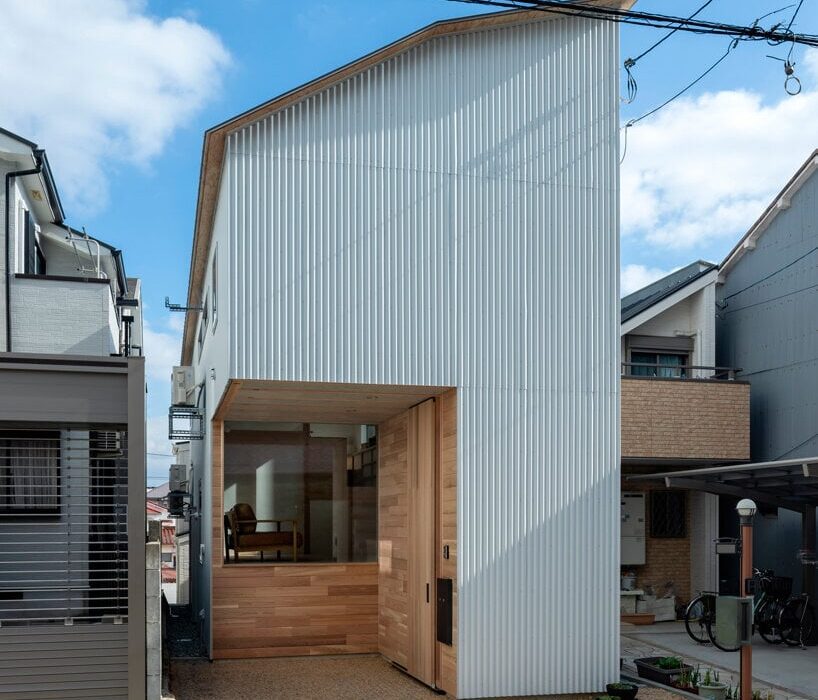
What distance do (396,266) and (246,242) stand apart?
148cm

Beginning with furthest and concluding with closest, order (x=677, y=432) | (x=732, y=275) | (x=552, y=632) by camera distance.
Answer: (x=732, y=275) → (x=677, y=432) → (x=552, y=632)

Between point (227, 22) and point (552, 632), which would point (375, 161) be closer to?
point (227, 22)

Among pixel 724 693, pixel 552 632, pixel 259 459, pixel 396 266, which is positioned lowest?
pixel 724 693

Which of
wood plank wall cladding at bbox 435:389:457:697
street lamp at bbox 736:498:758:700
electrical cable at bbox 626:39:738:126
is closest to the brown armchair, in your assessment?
wood plank wall cladding at bbox 435:389:457:697

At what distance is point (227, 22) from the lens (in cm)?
843

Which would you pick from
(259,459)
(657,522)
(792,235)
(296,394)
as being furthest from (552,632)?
(792,235)

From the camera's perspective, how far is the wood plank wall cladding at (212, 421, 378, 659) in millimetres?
11789

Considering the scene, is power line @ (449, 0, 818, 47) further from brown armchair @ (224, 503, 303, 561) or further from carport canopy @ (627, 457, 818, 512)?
brown armchair @ (224, 503, 303, 561)

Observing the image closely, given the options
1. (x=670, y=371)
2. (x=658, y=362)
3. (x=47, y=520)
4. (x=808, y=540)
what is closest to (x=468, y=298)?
(x=47, y=520)

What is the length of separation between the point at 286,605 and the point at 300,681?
5.08 feet

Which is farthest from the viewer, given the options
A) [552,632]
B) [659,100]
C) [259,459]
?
[259,459]

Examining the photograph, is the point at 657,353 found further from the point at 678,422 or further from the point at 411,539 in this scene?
the point at 411,539

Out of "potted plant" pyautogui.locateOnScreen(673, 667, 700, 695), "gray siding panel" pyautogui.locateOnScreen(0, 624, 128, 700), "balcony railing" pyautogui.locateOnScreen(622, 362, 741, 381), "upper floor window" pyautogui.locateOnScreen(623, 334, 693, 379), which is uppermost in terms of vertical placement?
"upper floor window" pyautogui.locateOnScreen(623, 334, 693, 379)

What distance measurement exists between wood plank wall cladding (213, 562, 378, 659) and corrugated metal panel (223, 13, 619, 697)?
3.04 m
